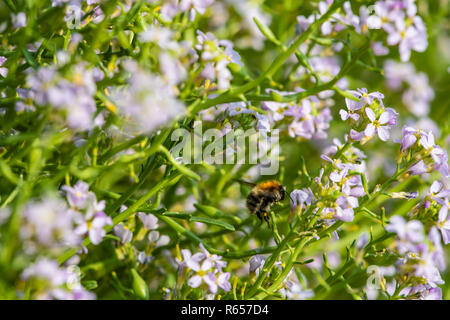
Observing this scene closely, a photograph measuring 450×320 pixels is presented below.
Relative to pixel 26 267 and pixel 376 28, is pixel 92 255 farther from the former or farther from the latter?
pixel 376 28

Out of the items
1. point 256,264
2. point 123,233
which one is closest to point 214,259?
point 256,264

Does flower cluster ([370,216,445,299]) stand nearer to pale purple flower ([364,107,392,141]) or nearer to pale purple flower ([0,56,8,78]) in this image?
pale purple flower ([364,107,392,141])

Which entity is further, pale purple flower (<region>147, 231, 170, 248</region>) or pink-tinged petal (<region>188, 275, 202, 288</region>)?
pale purple flower (<region>147, 231, 170, 248</region>)

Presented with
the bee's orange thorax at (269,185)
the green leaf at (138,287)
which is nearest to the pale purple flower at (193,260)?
the green leaf at (138,287)

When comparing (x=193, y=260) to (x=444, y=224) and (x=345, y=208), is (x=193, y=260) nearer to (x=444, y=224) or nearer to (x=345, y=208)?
(x=345, y=208)

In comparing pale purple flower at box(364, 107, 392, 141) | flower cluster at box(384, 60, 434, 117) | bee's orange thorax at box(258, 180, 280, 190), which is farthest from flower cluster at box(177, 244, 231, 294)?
flower cluster at box(384, 60, 434, 117)
